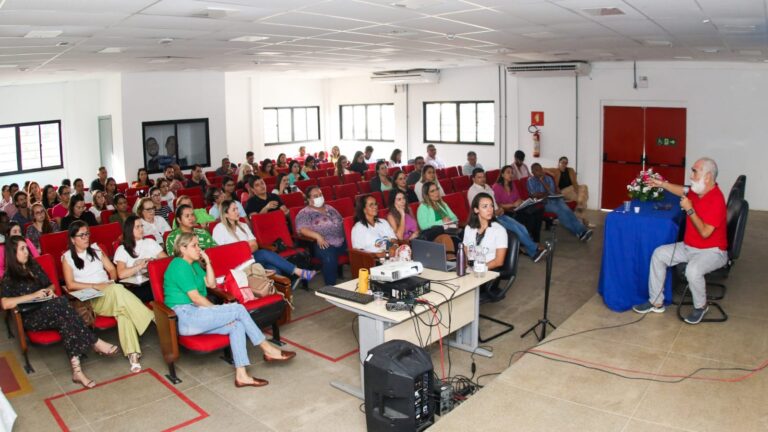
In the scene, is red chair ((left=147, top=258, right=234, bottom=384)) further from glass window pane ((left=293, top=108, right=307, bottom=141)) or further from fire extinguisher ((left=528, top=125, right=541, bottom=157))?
glass window pane ((left=293, top=108, right=307, bottom=141))

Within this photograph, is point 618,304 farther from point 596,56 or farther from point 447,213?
point 596,56

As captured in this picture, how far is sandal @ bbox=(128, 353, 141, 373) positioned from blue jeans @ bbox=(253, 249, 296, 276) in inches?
84.2

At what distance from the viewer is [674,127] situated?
517 inches

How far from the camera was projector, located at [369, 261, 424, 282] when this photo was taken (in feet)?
17.7

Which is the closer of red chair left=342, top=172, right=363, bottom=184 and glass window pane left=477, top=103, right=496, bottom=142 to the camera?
red chair left=342, top=172, right=363, bottom=184

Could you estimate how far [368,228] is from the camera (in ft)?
25.6

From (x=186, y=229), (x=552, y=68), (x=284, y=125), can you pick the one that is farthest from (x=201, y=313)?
(x=284, y=125)

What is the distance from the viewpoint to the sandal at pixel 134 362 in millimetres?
5887

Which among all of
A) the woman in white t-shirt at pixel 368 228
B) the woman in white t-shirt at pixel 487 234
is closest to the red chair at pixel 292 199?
the woman in white t-shirt at pixel 368 228

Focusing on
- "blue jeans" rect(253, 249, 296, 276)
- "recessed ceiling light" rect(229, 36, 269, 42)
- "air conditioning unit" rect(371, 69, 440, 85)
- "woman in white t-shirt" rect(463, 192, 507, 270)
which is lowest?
"blue jeans" rect(253, 249, 296, 276)

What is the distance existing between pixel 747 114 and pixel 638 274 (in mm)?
7192

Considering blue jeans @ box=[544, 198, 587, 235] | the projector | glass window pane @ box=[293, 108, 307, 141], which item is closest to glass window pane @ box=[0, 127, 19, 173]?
glass window pane @ box=[293, 108, 307, 141]

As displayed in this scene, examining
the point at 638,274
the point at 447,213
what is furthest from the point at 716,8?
the point at 447,213

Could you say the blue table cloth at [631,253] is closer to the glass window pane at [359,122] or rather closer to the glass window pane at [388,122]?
the glass window pane at [388,122]
